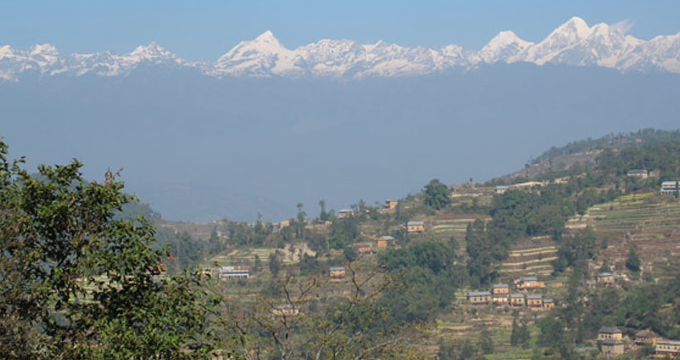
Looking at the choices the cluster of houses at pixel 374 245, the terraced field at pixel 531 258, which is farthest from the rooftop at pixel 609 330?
the cluster of houses at pixel 374 245

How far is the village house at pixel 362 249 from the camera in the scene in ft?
249

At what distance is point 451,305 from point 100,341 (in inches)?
2123

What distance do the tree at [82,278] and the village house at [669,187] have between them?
69225mm

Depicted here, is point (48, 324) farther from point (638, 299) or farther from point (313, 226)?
point (313, 226)

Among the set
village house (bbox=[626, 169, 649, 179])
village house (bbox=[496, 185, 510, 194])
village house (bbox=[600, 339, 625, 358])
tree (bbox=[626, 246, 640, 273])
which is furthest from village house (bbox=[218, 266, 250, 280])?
village house (bbox=[626, 169, 649, 179])

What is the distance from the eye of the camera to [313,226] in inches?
3393

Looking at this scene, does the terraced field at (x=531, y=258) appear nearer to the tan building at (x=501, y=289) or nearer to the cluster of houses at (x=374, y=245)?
the tan building at (x=501, y=289)

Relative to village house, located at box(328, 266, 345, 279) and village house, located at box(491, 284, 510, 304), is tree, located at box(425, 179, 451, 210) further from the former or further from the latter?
village house, located at box(491, 284, 510, 304)

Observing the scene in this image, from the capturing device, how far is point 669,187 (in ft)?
251

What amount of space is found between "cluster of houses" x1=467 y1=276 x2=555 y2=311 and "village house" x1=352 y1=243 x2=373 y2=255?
39.4 feet

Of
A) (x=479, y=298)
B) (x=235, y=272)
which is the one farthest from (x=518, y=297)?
(x=235, y=272)

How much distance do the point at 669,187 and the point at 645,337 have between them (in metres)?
25.7

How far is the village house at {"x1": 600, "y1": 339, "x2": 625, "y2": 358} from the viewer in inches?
2030

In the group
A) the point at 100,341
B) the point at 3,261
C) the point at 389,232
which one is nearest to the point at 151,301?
the point at 100,341
